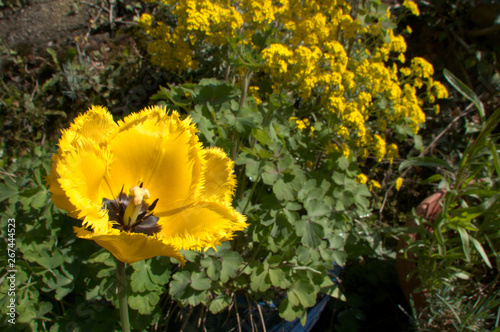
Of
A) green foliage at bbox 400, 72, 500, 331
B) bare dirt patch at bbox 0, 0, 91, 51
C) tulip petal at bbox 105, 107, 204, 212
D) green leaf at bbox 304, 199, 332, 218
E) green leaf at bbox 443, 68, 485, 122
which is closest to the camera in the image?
tulip petal at bbox 105, 107, 204, 212

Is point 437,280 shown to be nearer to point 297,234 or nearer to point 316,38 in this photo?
point 297,234

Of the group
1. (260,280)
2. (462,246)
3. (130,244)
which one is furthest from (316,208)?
(130,244)

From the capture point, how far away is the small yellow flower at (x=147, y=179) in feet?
3.05

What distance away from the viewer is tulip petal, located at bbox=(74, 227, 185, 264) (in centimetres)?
84

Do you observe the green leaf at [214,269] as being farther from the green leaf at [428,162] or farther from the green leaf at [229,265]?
the green leaf at [428,162]

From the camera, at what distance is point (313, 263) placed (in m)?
1.78

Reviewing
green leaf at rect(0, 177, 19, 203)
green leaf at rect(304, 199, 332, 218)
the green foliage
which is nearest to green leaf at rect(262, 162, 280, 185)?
green leaf at rect(304, 199, 332, 218)

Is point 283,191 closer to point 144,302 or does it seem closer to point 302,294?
point 302,294

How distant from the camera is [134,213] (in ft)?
3.35

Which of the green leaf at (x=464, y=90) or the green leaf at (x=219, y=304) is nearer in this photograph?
the green leaf at (x=219, y=304)

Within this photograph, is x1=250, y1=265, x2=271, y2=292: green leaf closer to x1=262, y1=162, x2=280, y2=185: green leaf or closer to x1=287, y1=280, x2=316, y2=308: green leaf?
x1=287, y1=280, x2=316, y2=308: green leaf

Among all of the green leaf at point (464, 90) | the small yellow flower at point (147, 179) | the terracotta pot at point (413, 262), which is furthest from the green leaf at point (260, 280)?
the green leaf at point (464, 90)

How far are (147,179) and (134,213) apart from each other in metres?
0.16

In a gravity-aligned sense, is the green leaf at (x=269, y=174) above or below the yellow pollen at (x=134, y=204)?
above
